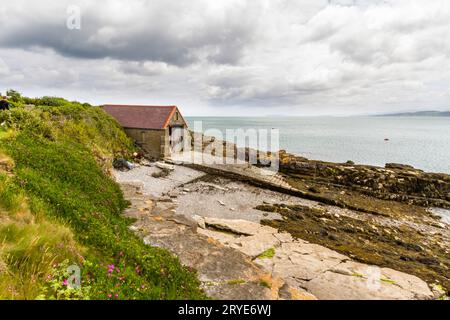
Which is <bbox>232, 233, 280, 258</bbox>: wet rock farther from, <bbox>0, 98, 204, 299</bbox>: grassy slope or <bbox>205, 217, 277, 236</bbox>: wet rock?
<bbox>0, 98, 204, 299</bbox>: grassy slope

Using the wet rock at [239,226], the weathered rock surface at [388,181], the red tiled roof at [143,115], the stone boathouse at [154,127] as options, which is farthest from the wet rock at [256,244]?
the red tiled roof at [143,115]

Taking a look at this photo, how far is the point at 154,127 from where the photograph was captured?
30.8 metres

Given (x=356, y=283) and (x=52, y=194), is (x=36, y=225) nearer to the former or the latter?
(x=52, y=194)

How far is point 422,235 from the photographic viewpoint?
1714cm

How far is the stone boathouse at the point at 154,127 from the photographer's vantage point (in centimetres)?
3067

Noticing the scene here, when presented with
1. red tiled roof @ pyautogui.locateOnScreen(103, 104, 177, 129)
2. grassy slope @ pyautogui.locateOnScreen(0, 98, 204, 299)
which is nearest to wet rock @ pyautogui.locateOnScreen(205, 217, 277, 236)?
grassy slope @ pyautogui.locateOnScreen(0, 98, 204, 299)

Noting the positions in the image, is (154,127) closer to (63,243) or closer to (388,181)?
(63,243)

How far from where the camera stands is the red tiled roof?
1227 inches

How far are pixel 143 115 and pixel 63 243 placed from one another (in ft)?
96.4

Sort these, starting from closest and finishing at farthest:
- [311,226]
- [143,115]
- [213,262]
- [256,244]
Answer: [213,262], [256,244], [311,226], [143,115]

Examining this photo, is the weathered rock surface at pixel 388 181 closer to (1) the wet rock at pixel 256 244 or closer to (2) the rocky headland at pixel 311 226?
(2) the rocky headland at pixel 311 226

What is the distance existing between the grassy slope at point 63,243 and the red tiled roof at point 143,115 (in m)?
19.9

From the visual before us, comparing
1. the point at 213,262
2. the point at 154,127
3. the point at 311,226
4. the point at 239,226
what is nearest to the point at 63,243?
the point at 213,262
